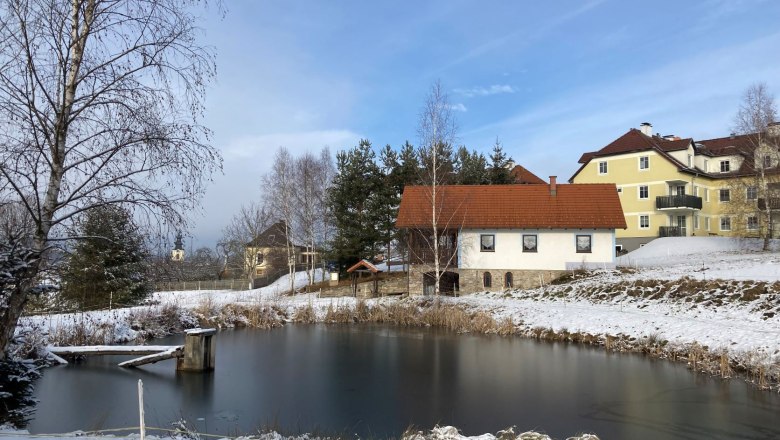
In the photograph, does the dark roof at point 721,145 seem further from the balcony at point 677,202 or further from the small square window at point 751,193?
the balcony at point 677,202

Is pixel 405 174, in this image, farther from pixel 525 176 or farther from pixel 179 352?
pixel 179 352

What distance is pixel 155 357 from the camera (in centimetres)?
1401

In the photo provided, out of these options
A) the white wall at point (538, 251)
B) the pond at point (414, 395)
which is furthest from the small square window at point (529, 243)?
the pond at point (414, 395)

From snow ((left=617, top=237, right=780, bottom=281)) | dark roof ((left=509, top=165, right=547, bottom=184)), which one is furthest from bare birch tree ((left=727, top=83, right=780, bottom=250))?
dark roof ((left=509, top=165, right=547, bottom=184))

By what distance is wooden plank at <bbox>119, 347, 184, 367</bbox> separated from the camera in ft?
45.3

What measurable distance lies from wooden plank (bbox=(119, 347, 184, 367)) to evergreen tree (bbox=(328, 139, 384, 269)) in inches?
849

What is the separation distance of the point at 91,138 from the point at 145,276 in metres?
1.79

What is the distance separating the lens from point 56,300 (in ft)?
39.8

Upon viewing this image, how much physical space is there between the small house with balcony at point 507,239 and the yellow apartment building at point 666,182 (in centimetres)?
1248

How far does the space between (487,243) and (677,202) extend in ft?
62.0

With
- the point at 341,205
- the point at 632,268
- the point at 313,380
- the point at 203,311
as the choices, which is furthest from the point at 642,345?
the point at 341,205

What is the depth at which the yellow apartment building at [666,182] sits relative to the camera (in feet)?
134

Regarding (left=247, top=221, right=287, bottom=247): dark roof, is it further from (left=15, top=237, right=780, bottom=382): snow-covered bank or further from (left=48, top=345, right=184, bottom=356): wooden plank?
(left=48, top=345, right=184, bottom=356): wooden plank

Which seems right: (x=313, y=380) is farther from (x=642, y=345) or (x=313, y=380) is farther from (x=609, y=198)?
(x=609, y=198)
